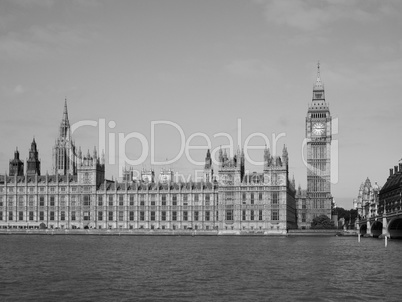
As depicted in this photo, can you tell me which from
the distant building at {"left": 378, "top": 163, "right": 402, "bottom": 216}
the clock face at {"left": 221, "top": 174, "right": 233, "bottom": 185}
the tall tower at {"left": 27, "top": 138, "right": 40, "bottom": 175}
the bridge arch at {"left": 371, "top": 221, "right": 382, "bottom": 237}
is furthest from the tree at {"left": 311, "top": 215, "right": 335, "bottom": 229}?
the tall tower at {"left": 27, "top": 138, "right": 40, "bottom": 175}

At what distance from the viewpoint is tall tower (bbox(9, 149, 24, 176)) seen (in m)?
178

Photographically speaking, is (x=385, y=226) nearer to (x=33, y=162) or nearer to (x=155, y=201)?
(x=155, y=201)

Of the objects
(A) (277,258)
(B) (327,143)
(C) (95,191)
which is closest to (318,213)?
(B) (327,143)

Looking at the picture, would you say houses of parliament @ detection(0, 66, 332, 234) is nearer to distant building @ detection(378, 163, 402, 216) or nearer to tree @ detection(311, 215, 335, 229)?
tree @ detection(311, 215, 335, 229)

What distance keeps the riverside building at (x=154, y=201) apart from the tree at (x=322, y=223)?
19.4 ft

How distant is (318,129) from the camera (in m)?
184

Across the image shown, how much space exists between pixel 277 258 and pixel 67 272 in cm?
2467

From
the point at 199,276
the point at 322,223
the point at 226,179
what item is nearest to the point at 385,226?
the point at 226,179

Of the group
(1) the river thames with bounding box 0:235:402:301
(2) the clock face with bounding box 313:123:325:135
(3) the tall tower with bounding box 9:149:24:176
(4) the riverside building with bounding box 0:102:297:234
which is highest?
(2) the clock face with bounding box 313:123:325:135

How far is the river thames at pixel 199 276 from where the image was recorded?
153 feet

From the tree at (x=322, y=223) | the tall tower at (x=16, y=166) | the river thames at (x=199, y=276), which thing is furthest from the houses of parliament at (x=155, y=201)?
the river thames at (x=199, y=276)

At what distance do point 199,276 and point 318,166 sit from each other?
4960 inches

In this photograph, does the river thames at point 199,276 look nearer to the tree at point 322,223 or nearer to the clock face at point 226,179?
the clock face at point 226,179

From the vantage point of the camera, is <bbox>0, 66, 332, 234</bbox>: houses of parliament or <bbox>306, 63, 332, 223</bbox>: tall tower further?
<bbox>306, 63, 332, 223</bbox>: tall tower
